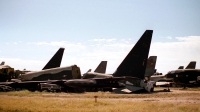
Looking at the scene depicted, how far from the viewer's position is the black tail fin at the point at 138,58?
3045 cm

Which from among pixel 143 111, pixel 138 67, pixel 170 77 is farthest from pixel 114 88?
pixel 170 77

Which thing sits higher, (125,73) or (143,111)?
(125,73)

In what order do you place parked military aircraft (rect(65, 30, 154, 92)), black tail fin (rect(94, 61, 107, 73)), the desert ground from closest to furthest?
the desert ground
parked military aircraft (rect(65, 30, 154, 92))
black tail fin (rect(94, 61, 107, 73))

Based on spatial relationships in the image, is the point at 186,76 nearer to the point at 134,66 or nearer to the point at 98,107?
the point at 134,66

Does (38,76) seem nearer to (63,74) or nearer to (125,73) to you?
(63,74)

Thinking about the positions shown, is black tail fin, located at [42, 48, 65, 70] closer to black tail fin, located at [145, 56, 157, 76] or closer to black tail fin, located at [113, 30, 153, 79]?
black tail fin, located at [113, 30, 153, 79]

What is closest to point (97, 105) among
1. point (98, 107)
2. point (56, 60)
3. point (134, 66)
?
point (98, 107)

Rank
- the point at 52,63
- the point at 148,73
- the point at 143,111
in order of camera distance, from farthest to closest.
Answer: the point at 148,73, the point at 52,63, the point at 143,111

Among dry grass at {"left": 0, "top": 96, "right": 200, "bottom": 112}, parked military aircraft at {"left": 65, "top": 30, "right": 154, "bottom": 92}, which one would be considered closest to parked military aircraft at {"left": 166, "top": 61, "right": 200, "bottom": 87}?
parked military aircraft at {"left": 65, "top": 30, "right": 154, "bottom": 92}

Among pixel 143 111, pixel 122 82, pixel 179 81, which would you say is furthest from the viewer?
pixel 179 81

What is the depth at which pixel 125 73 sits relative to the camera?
30781mm

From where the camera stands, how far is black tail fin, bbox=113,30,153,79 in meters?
30.5

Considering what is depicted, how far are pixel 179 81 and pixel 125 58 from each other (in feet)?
75.2

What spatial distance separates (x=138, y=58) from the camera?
30.5m
